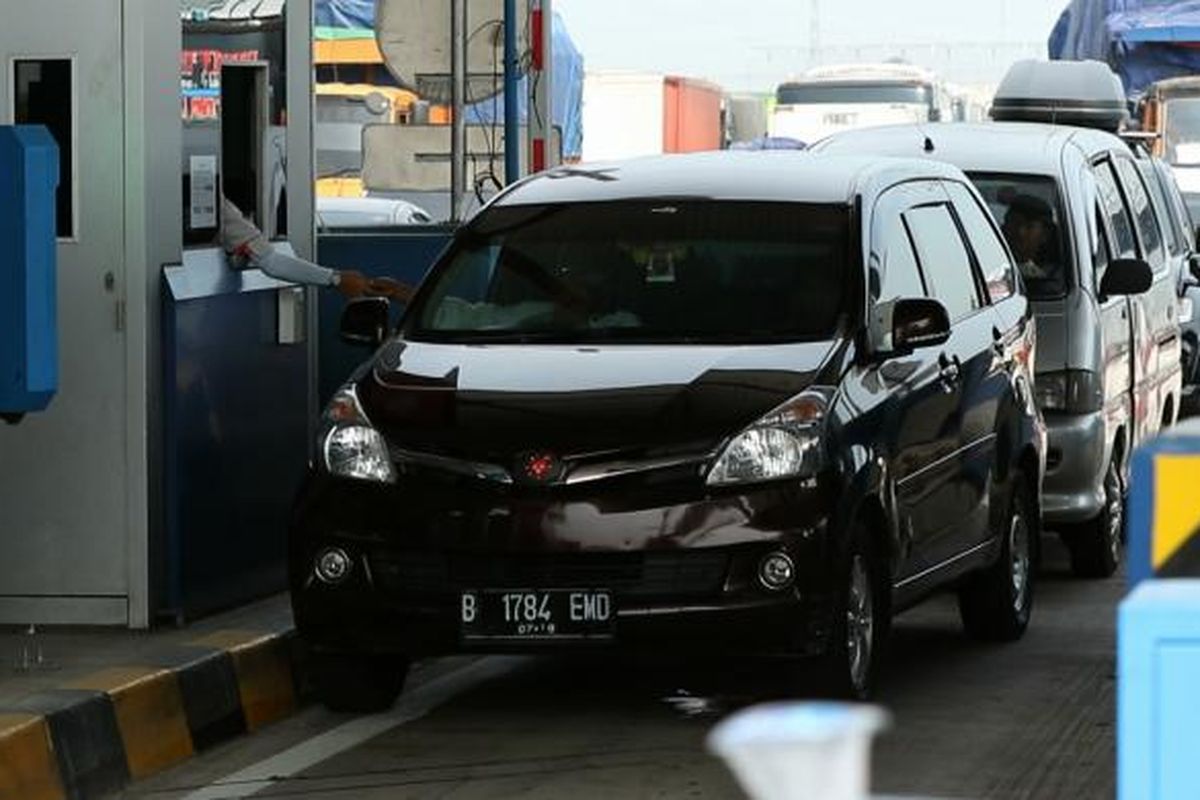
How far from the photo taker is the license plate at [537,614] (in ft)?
26.5

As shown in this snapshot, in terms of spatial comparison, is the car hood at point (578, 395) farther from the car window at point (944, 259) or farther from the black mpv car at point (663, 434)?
the car window at point (944, 259)

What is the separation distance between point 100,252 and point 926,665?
2986mm

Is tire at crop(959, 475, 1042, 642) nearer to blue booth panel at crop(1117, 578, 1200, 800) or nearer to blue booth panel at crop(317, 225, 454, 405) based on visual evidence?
blue booth panel at crop(317, 225, 454, 405)

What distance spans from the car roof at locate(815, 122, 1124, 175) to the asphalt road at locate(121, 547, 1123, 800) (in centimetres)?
256

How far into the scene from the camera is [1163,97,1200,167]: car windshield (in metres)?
31.5

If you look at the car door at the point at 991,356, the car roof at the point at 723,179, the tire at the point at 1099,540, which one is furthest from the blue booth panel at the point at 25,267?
the tire at the point at 1099,540

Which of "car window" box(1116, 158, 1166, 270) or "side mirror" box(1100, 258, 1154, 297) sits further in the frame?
"car window" box(1116, 158, 1166, 270)

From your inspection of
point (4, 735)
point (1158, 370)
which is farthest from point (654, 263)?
point (1158, 370)

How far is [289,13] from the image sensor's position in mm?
10602

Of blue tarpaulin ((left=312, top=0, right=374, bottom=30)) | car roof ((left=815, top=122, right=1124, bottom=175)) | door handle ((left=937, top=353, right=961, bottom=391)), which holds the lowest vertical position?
door handle ((left=937, top=353, right=961, bottom=391))

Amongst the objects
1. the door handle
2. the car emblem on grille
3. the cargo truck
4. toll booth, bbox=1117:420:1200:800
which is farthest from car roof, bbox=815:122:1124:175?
the cargo truck

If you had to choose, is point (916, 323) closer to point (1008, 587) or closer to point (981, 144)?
point (1008, 587)

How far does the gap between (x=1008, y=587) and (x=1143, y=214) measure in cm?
400

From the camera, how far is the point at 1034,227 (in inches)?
476
